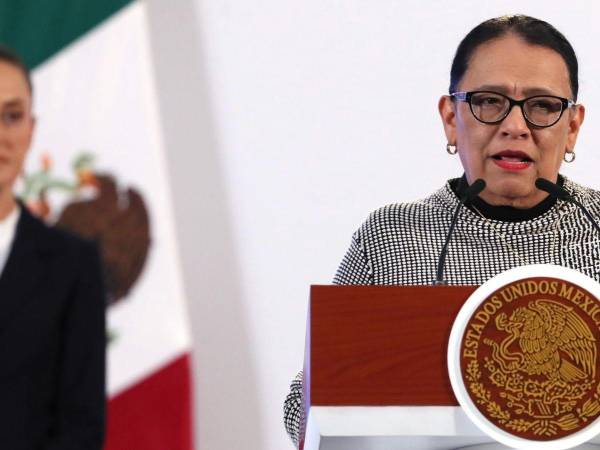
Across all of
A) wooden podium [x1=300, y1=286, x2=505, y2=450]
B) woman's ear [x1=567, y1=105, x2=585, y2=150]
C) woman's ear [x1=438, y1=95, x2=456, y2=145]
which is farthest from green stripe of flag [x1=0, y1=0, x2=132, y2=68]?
wooden podium [x1=300, y1=286, x2=505, y2=450]

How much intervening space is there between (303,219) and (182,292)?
406mm

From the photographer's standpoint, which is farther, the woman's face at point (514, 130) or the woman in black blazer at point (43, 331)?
the woman's face at point (514, 130)

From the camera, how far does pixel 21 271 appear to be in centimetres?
171

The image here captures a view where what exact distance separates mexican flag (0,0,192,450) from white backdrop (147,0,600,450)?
70 millimetres

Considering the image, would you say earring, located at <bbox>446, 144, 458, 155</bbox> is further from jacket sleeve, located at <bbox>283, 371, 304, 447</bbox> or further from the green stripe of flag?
the green stripe of flag

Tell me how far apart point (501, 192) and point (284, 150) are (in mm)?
1005

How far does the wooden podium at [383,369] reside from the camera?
153 centimetres

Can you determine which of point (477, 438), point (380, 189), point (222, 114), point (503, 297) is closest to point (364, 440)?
point (477, 438)

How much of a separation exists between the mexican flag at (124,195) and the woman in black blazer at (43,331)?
123cm

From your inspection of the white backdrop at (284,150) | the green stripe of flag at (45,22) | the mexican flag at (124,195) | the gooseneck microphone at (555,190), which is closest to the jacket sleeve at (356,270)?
the gooseneck microphone at (555,190)

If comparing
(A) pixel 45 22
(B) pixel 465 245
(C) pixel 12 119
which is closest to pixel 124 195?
(A) pixel 45 22

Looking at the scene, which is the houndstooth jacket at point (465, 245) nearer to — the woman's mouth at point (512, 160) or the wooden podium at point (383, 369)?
the woman's mouth at point (512, 160)

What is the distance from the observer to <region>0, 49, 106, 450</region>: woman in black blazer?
5.39 feet

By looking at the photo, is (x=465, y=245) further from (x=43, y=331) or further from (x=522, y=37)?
(x=43, y=331)
